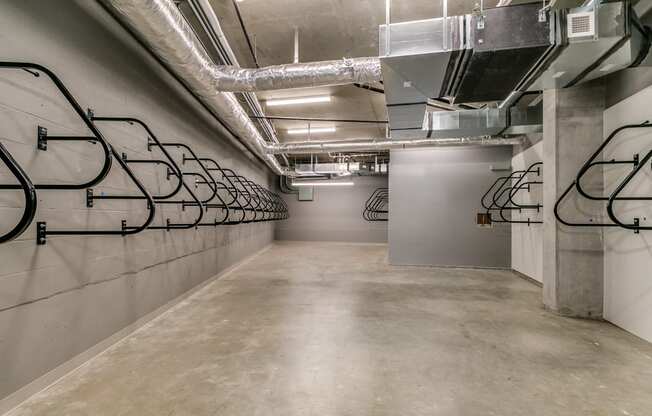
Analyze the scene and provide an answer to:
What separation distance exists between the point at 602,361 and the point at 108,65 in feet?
13.7

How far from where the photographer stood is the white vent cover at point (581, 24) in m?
1.79

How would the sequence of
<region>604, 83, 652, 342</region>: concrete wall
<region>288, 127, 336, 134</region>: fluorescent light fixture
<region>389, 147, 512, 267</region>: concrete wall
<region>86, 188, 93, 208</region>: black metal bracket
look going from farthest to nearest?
<region>288, 127, 336, 134</region>: fluorescent light fixture < <region>389, 147, 512, 267</region>: concrete wall < <region>604, 83, 652, 342</region>: concrete wall < <region>86, 188, 93, 208</region>: black metal bracket

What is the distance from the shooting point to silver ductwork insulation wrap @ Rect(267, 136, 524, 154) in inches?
193

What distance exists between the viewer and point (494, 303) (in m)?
3.31

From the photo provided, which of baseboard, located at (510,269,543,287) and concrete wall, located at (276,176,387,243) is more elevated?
concrete wall, located at (276,176,387,243)

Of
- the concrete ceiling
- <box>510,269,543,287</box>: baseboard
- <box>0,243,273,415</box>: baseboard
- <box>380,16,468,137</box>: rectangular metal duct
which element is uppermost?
the concrete ceiling

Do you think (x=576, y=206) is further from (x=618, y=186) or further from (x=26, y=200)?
(x=26, y=200)

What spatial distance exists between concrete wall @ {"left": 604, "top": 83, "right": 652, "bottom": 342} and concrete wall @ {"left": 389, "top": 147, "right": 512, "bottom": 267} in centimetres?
267

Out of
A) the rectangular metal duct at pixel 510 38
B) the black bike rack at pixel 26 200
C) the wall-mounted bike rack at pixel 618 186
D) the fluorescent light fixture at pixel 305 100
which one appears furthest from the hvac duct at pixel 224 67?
the wall-mounted bike rack at pixel 618 186

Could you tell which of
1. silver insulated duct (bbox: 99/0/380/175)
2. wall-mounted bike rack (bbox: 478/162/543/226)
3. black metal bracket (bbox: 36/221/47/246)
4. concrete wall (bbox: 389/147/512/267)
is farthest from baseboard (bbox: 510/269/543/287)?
black metal bracket (bbox: 36/221/47/246)

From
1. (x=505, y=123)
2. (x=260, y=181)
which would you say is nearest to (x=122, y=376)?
(x=505, y=123)

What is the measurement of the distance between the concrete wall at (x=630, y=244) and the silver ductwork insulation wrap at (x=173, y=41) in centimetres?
366

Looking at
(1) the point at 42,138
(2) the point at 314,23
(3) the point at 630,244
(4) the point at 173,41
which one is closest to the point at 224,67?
(4) the point at 173,41

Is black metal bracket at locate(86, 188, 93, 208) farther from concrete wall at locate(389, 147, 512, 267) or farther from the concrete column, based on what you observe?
concrete wall at locate(389, 147, 512, 267)
